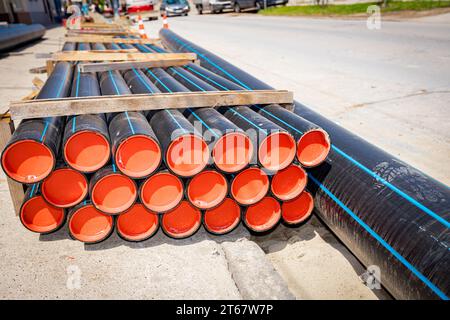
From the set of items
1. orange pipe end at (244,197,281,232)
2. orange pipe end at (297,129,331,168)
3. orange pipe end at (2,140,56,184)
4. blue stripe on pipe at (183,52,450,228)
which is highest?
orange pipe end at (2,140,56,184)

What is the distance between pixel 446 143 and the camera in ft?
15.6

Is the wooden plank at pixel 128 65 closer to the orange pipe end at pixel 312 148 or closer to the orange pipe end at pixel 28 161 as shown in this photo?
the orange pipe end at pixel 28 161

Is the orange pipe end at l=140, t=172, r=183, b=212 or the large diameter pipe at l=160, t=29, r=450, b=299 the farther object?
the orange pipe end at l=140, t=172, r=183, b=212

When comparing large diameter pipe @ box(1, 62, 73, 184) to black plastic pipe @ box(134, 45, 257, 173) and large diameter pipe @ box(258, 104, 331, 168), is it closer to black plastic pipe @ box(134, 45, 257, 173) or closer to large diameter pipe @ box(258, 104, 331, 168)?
black plastic pipe @ box(134, 45, 257, 173)

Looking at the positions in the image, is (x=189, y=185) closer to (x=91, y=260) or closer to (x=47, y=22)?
(x=91, y=260)

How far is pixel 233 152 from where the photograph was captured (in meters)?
2.91

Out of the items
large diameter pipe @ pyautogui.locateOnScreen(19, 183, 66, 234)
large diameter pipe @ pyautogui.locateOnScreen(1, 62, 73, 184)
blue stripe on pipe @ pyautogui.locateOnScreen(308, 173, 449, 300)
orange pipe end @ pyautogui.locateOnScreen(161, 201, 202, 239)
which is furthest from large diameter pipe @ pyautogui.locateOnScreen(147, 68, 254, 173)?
large diameter pipe @ pyautogui.locateOnScreen(19, 183, 66, 234)

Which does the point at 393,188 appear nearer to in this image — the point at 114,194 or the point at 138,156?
the point at 138,156

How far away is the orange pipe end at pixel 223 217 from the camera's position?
324cm

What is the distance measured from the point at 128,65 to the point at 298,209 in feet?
11.9

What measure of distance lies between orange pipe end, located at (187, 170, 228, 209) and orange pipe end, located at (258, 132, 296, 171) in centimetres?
41

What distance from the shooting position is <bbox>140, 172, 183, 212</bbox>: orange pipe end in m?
2.95

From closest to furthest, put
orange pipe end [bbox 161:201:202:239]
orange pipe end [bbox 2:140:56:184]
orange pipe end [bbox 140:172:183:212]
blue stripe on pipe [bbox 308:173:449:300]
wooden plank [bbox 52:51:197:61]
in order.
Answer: blue stripe on pipe [bbox 308:173:449:300]
orange pipe end [bbox 2:140:56:184]
orange pipe end [bbox 140:172:183:212]
orange pipe end [bbox 161:201:202:239]
wooden plank [bbox 52:51:197:61]

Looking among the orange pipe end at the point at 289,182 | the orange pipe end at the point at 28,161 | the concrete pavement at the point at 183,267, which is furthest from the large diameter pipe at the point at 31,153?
the orange pipe end at the point at 289,182
